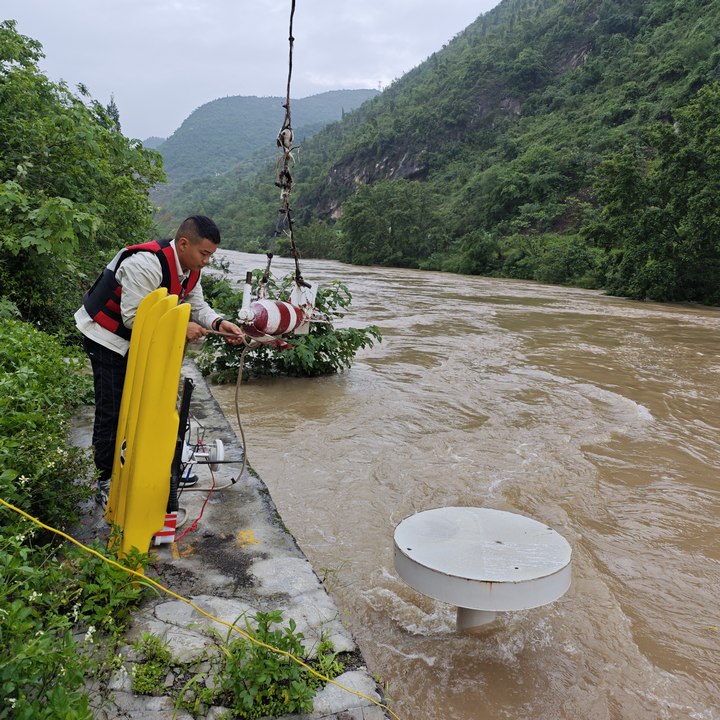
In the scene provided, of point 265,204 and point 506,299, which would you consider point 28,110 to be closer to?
point 506,299

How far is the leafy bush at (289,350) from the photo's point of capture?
7883 mm

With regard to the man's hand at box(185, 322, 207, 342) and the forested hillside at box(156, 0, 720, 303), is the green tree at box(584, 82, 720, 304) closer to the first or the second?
the forested hillside at box(156, 0, 720, 303)

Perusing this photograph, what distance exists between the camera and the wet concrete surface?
6.04 feet

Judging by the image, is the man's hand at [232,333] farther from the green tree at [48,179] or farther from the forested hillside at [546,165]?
the forested hillside at [546,165]

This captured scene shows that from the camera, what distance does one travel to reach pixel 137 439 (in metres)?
2.36

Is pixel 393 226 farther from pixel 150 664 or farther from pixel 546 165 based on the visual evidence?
pixel 150 664

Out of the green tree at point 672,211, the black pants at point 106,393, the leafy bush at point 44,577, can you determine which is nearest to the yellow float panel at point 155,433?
the leafy bush at point 44,577

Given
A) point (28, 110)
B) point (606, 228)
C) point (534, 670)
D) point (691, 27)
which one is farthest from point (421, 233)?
point (534, 670)

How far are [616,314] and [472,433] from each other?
45.4 feet

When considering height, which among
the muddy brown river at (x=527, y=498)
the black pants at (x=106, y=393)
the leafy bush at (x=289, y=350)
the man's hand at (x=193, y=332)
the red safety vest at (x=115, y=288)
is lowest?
the muddy brown river at (x=527, y=498)

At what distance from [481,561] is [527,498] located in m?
2.34

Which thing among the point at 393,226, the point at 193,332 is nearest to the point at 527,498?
the point at 193,332

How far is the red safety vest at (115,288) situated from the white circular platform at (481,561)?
5.61ft

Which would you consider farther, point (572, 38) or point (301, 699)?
point (572, 38)
